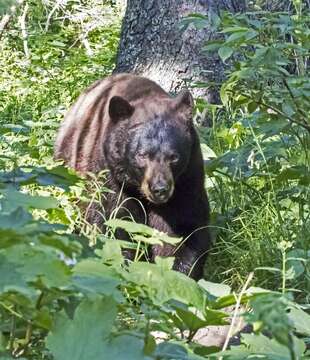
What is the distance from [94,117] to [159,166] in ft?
3.70

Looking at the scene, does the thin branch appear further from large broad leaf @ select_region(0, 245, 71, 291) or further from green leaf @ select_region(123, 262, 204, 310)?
large broad leaf @ select_region(0, 245, 71, 291)

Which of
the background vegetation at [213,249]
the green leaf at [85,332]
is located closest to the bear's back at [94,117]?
the background vegetation at [213,249]

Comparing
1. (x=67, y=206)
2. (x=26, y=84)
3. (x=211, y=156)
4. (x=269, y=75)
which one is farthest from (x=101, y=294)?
A: (x=26, y=84)

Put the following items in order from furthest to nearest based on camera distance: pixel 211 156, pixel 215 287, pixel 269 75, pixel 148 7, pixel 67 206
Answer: pixel 148 7
pixel 211 156
pixel 67 206
pixel 269 75
pixel 215 287

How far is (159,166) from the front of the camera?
5.97m

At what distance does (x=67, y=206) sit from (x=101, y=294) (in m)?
2.95

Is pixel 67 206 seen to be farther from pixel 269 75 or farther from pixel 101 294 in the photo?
pixel 101 294

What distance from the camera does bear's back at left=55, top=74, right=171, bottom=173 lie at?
6.48 metres

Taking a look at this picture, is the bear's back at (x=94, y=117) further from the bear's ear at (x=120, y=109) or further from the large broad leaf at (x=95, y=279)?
the large broad leaf at (x=95, y=279)

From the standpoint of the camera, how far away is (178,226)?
6.11 metres

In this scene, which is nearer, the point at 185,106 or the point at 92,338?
the point at 92,338

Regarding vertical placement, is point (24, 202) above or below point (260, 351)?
above

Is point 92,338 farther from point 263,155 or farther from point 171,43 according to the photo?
point 171,43

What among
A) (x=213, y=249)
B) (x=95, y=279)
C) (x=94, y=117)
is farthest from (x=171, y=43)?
(x=95, y=279)
